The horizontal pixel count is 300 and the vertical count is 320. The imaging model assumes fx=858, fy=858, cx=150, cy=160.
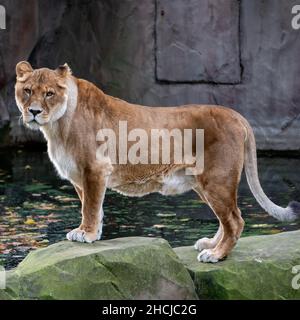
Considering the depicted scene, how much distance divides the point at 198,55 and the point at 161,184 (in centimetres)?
632

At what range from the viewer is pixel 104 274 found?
16.3 feet

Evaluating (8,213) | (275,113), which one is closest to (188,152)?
(8,213)

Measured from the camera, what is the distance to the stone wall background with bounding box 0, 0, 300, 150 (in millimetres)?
11406

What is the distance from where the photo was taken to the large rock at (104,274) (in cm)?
487

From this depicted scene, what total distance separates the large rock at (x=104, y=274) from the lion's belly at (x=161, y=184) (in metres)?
0.39

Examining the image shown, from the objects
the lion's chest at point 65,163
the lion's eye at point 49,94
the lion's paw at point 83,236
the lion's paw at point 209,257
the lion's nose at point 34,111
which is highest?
the lion's eye at point 49,94

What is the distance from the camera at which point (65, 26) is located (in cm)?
1220

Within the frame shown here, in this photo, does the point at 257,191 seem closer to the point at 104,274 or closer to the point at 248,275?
the point at 248,275

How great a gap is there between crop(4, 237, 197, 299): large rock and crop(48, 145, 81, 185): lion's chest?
446 millimetres

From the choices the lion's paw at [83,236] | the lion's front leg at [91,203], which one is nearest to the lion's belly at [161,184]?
the lion's front leg at [91,203]

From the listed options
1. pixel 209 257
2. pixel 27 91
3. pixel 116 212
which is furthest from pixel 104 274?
pixel 116 212

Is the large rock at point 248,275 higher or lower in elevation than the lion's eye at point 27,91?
lower

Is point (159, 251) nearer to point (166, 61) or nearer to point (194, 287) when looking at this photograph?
point (194, 287)

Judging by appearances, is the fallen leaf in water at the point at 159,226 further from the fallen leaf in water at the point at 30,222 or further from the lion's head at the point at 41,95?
the lion's head at the point at 41,95
